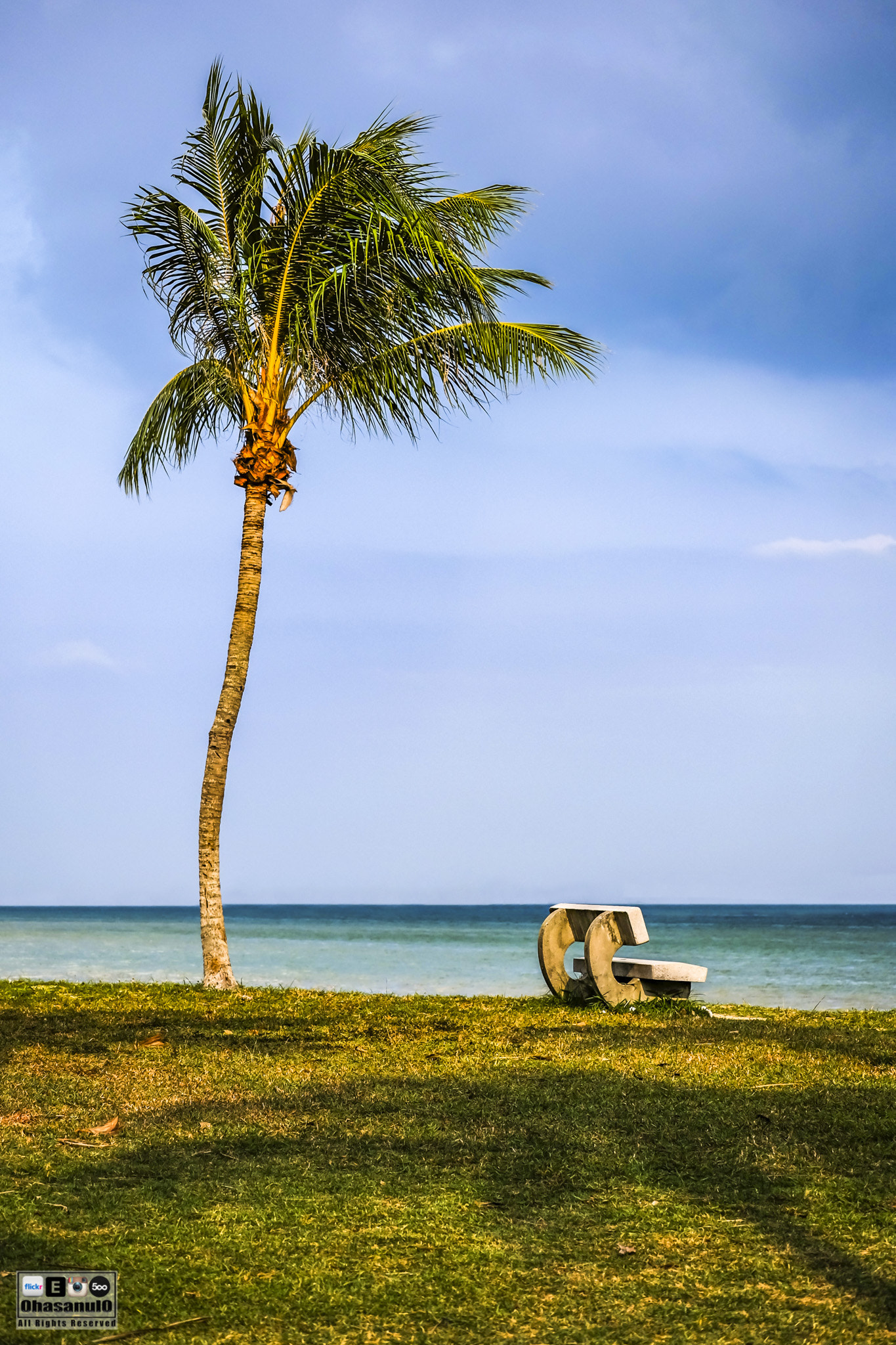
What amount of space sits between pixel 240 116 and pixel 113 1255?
10.9 metres

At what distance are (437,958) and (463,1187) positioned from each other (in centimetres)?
2513

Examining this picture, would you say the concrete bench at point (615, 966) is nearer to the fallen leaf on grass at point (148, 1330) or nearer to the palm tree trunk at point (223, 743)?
the palm tree trunk at point (223, 743)

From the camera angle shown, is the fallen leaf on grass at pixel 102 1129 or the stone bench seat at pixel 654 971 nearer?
the fallen leaf on grass at pixel 102 1129

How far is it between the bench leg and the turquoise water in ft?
15.4

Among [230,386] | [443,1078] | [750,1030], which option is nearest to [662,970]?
[750,1030]

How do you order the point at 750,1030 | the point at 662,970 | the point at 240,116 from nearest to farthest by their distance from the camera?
the point at 750,1030 < the point at 662,970 < the point at 240,116

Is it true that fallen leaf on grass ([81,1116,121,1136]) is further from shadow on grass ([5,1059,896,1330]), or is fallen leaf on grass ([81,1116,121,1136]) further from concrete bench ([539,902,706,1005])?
concrete bench ([539,902,706,1005])

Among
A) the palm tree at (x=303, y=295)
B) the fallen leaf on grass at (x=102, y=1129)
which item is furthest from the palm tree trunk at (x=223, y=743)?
the fallen leaf on grass at (x=102, y=1129)

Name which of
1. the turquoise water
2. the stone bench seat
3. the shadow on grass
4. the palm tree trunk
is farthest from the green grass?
the turquoise water

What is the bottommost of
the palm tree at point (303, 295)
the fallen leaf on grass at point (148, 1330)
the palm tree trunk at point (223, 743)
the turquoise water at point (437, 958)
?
the turquoise water at point (437, 958)

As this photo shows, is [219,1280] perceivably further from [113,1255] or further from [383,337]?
[383,337]

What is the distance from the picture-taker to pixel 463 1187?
160 inches

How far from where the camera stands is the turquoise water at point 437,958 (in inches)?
715

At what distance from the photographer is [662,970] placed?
9312 millimetres
